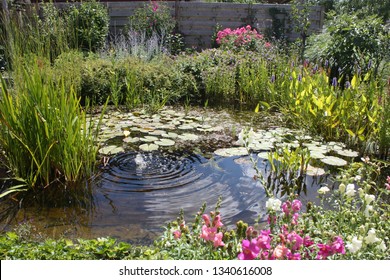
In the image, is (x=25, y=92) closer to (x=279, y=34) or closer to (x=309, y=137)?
(x=309, y=137)

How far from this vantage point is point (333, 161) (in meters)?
3.56

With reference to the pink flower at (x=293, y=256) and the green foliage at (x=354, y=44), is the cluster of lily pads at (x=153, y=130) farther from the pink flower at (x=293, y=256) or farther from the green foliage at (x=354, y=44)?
the green foliage at (x=354, y=44)

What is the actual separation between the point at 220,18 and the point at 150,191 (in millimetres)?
9314

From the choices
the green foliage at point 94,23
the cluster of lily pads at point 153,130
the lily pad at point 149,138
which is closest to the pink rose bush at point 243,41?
the green foliage at point 94,23

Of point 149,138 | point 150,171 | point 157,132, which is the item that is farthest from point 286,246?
point 157,132

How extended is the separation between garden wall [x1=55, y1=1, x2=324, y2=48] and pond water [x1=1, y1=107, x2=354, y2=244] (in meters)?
7.44

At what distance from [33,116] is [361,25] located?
582cm

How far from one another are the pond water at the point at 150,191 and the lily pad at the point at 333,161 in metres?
0.21

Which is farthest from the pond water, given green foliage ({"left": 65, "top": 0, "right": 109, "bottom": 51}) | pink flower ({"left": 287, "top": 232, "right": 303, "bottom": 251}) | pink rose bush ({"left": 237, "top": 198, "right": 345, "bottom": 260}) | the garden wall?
the garden wall

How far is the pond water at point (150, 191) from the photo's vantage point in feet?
8.66

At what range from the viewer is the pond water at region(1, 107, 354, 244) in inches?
104

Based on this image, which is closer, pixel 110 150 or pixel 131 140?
pixel 110 150

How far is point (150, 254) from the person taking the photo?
193 cm

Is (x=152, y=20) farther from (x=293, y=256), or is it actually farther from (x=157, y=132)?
(x=293, y=256)
